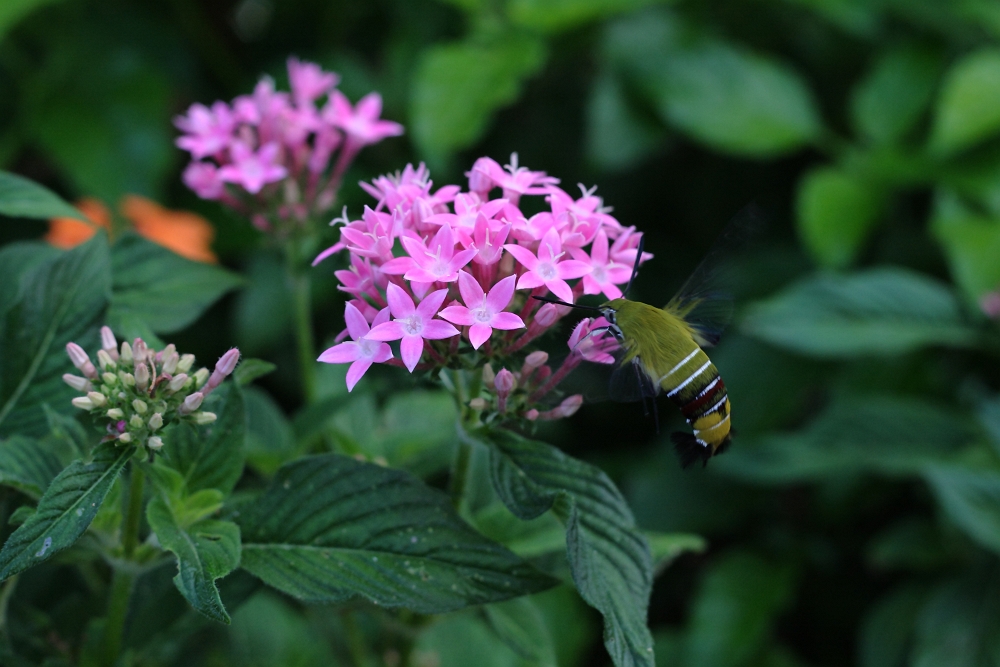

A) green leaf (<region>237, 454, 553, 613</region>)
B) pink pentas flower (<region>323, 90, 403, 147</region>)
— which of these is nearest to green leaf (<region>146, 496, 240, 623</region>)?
green leaf (<region>237, 454, 553, 613</region>)

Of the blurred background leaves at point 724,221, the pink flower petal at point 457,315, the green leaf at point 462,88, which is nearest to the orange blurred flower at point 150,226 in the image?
the blurred background leaves at point 724,221

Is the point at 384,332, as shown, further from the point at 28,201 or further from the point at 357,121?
the point at 357,121

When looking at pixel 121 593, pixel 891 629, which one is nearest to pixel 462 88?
pixel 121 593

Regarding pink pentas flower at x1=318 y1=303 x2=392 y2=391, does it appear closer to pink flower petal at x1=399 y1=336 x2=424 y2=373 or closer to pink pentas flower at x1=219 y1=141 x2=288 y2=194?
pink flower petal at x1=399 y1=336 x2=424 y2=373

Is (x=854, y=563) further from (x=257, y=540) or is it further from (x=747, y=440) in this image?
(x=257, y=540)

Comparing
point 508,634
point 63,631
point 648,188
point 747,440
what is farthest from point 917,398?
point 63,631

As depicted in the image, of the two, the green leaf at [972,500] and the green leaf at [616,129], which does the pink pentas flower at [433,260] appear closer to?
the green leaf at [972,500]
